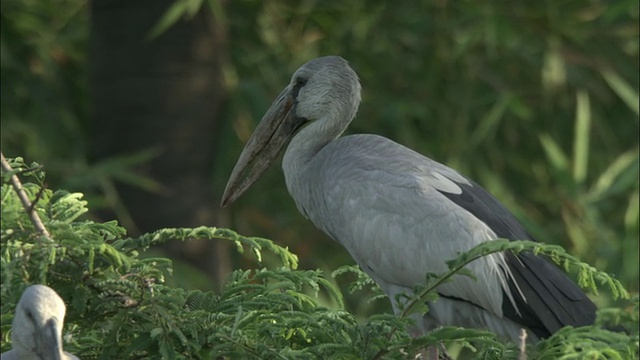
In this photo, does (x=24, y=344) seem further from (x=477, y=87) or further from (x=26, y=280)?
(x=477, y=87)

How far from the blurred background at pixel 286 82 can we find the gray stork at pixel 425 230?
10.0 ft

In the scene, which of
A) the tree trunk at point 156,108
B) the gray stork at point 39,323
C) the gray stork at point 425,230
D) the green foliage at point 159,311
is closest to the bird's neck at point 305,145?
the gray stork at point 425,230

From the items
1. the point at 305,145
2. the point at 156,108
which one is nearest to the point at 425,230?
the point at 305,145

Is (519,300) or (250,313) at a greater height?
(250,313)

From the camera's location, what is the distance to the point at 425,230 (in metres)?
5.46

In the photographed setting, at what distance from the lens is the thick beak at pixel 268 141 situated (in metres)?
6.45

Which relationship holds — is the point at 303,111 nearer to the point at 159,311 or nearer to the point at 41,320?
the point at 159,311

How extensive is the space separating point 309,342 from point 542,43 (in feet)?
22.8

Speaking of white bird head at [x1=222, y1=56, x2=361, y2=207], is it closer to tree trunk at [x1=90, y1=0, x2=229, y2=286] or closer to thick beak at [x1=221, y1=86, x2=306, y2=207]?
thick beak at [x1=221, y1=86, x2=306, y2=207]

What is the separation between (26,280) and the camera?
11.5ft

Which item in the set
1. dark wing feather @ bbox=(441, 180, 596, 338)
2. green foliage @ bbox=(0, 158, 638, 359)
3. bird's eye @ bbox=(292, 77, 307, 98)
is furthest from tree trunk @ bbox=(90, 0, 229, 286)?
green foliage @ bbox=(0, 158, 638, 359)

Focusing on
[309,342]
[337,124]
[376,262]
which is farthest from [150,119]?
[309,342]

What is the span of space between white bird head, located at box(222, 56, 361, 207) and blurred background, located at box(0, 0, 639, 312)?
2.42 metres

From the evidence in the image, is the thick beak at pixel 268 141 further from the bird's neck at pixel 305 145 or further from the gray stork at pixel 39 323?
the gray stork at pixel 39 323
